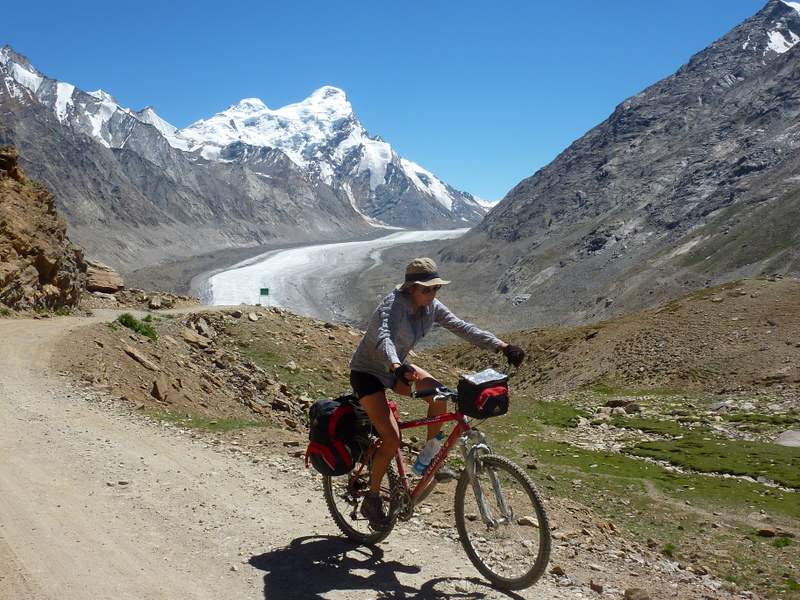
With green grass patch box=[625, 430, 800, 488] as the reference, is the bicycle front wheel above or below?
above

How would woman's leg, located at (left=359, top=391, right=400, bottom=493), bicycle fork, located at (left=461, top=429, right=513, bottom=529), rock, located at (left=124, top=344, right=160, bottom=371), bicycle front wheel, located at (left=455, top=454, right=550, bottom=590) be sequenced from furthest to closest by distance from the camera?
rock, located at (left=124, top=344, right=160, bottom=371) → woman's leg, located at (left=359, top=391, right=400, bottom=493) → bicycle fork, located at (left=461, top=429, right=513, bottom=529) → bicycle front wheel, located at (left=455, top=454, right=550, bottom=590)

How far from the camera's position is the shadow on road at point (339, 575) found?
18.1ft

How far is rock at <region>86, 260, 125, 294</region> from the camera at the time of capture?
28.6m

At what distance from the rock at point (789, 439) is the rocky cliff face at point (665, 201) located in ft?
157

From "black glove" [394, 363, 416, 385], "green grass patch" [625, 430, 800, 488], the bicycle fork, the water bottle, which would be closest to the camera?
"black glove" [394, 363, 416, 385]

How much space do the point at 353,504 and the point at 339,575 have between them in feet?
3.20

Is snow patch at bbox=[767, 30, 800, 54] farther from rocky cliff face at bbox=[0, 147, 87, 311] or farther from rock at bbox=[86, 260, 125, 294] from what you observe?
rocky cliff face at bbox=[0, 147, 87, 311]

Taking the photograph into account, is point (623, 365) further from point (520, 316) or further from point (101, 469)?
point (520, 316)

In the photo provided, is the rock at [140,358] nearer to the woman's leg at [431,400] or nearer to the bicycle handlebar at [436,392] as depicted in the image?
the woman's leg at [431,400]

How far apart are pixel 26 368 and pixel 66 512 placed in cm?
769

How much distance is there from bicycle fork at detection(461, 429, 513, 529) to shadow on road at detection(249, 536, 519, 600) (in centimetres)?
57

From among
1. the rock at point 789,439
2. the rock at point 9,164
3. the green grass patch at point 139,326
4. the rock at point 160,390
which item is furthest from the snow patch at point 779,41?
the rock at point 160,390

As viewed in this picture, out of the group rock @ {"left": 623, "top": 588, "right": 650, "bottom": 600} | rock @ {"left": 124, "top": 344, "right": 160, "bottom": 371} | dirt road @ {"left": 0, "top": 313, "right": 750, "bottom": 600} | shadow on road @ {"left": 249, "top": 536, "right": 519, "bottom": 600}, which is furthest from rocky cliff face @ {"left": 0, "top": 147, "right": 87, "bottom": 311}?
rock @ {"left": 623, "top": 588, "right": 650, "bottom": 600}

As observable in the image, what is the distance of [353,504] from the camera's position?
6789 mm
